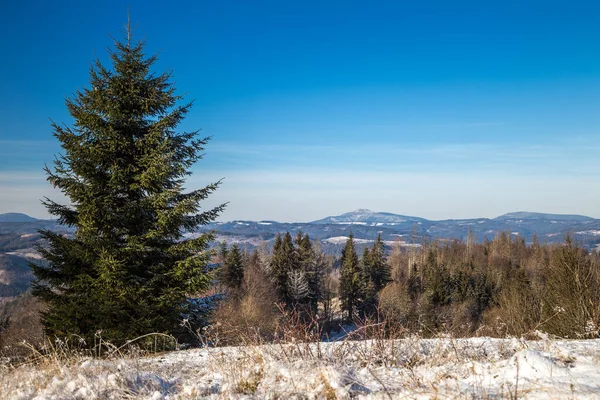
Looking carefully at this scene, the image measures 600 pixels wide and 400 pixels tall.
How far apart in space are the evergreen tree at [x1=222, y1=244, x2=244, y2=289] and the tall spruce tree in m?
28.1

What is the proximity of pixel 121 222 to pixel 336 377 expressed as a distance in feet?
27.6

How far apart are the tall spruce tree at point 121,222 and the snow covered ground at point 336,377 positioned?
513 cm

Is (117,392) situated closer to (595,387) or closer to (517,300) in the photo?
(595,387)

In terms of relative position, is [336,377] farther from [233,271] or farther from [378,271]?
[378,271]

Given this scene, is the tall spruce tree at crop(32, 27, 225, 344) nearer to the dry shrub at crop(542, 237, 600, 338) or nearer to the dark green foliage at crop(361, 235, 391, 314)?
the dry shrub at crop(542, 237, 600, 338)

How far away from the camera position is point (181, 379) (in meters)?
3.53

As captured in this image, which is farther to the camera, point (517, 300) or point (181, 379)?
point (517, 300)

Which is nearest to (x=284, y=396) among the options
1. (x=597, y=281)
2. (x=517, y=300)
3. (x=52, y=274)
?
(x=52, y=274)

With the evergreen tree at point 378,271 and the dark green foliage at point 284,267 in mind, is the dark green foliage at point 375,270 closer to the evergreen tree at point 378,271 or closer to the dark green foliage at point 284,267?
the evergreen tree at point 378,271

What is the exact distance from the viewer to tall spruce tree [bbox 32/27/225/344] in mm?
8898

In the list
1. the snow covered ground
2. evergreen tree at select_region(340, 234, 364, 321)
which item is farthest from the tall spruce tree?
evergreen tree at select_region(340, 234, 364, 321)

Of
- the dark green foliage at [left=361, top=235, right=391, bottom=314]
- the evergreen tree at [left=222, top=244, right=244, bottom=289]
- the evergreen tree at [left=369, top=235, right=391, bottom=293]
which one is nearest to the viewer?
the evergreen tree at [left=222, top=244, right=244, bottom=289]

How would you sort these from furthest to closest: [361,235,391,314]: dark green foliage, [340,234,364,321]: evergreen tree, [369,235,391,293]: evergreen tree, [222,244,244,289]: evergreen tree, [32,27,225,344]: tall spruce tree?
[369,235,391,293]: evergreen tree
[361,235,391,314]: dark green foliage
[340,234,364,321]: evergreen tree
[222,244,244,289]: evergreen tree
[32,27,225,344]: tall spruce tree

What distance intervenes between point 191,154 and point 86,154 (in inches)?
106
